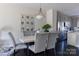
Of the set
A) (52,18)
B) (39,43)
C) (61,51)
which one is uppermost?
(52,18)

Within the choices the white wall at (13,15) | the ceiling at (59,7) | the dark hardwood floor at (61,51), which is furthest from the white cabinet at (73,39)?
the white wall at (13,15)

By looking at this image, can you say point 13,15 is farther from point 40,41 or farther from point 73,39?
point 73,39

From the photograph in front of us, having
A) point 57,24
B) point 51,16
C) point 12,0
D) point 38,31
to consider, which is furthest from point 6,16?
point 57,24

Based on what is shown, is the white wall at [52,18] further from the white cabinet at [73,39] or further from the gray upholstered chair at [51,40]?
the white cabinet at [73,39]

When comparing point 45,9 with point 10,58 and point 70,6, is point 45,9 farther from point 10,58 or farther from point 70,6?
point 10,58

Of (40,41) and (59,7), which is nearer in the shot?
(59,7)

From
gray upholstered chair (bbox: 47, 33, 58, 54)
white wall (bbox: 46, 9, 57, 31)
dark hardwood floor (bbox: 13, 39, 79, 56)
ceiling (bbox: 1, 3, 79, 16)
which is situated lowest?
dark hardwood floor (bbox: 13, 39, 79, 56)

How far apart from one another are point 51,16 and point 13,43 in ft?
2.45

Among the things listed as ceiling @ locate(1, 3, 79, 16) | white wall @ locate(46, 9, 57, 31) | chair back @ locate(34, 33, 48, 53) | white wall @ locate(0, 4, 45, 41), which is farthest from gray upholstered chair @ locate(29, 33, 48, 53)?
ceiling @ locate(1, 3, 79, 16)

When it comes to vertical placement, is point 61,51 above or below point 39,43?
below

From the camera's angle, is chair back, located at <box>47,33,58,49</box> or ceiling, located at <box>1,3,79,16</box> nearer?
ceiling, located at <box>1,3,79,16</box>

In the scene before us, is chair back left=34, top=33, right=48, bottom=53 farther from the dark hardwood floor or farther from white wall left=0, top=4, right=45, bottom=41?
white wall left=0, top=4, right=45, bottom=41

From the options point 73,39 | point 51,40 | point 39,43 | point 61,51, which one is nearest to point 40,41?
point 39,43

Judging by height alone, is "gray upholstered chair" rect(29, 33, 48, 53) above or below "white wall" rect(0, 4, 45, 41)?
below
